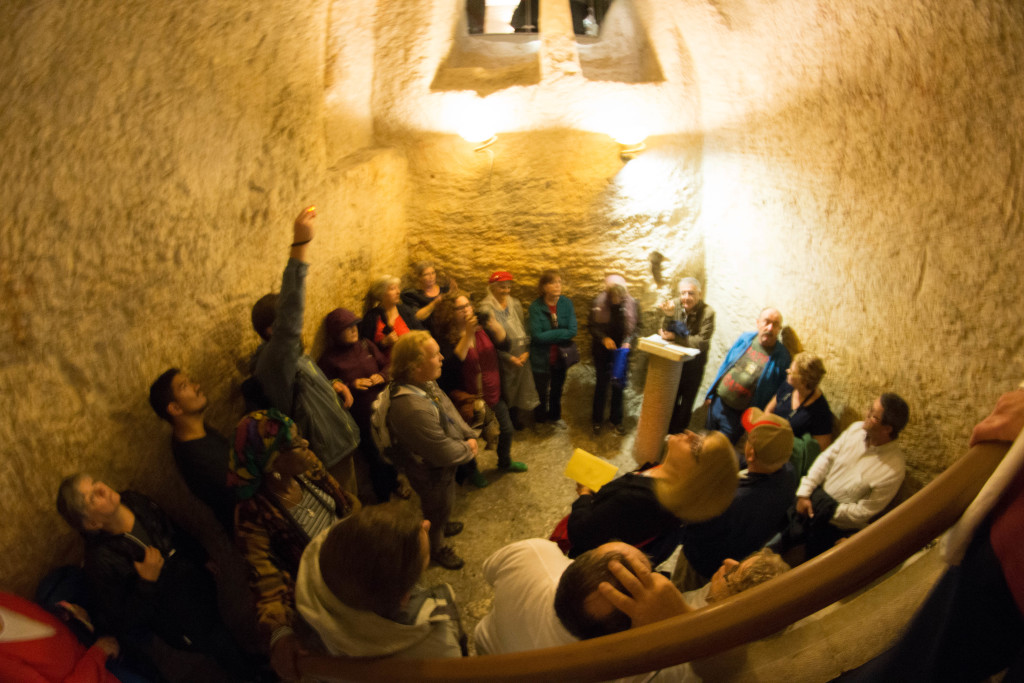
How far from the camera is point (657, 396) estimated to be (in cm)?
403

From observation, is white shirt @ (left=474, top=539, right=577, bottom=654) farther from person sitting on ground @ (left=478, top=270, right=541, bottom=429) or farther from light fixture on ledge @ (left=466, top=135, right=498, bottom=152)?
light fixture on ledge @ (left=466, top=135, right=498, bottom=152)

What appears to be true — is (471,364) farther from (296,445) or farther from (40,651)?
(40,651)

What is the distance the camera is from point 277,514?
1929 millimetres

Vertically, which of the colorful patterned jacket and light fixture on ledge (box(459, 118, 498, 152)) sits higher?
light fixture on ledge (box(459, 118, 498, 152))

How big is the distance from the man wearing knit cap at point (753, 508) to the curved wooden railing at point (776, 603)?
3.70 feet

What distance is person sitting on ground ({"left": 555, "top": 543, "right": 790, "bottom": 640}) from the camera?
1.26 m

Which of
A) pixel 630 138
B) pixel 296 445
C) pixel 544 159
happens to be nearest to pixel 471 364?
pixel 296 445

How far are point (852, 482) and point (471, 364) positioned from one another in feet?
7.39

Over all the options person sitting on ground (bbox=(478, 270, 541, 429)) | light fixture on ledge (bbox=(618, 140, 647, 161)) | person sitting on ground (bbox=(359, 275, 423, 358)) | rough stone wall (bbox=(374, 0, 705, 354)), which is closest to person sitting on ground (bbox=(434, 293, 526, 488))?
person sitting on ground (bbox=(478, 270, 541, 429))

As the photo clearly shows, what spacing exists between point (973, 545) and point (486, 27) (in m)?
6.70

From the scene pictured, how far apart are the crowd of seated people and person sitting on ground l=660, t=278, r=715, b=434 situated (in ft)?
2.30

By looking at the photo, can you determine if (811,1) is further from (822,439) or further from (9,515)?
(9,515)

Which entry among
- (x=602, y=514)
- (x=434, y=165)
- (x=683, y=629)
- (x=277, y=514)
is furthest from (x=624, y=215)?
(x=683, y=629)

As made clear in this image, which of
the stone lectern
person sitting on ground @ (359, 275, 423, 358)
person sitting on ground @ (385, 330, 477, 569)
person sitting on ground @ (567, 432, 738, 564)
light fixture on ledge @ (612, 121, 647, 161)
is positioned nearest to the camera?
person sitting on ground @ (567, 432, 738, 564)
